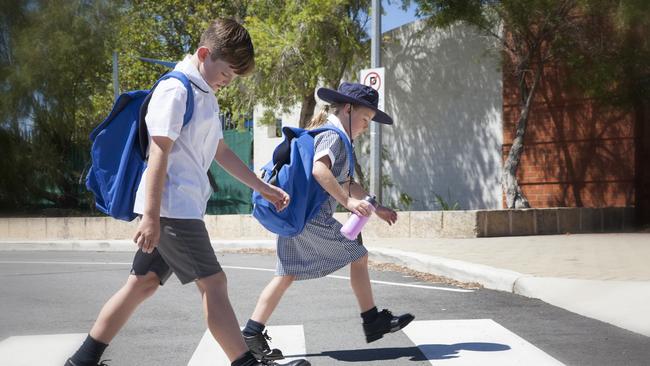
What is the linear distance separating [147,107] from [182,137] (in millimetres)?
225

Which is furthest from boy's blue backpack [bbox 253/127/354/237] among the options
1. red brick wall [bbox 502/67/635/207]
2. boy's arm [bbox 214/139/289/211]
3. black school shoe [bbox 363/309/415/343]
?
red brick wall [bbox 502/67/635/207]

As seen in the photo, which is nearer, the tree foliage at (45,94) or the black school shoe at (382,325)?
the black school shoe at (382,325)

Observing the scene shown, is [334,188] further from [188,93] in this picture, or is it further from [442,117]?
[442,117]

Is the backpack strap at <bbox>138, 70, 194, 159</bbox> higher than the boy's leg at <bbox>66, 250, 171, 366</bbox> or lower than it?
higher

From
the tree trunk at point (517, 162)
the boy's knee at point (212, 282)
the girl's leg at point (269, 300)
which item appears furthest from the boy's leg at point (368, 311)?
the tree trunk at point (517, 162)

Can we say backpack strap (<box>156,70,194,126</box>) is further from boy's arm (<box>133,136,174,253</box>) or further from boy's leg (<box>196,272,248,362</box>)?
boy's leg (<box>196,272,248,362</box>)

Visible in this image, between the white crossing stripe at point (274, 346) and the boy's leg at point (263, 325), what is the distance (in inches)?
5.0

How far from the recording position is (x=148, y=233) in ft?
11.7

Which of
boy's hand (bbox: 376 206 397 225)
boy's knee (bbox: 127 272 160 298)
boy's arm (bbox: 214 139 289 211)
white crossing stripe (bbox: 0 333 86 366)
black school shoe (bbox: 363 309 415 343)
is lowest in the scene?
white crossing stripe (bbox: 0 333 86 366)

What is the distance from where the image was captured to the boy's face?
382 centimetres

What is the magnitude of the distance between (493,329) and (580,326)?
26.4 inches

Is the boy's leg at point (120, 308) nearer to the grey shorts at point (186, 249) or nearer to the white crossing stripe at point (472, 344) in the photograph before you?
the grey shorts at point (186, 249)

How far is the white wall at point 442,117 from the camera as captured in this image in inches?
694

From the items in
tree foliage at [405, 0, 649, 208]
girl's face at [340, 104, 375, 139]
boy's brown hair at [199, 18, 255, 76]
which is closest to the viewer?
boy's brown hair at [199, 18, 255, 76]
